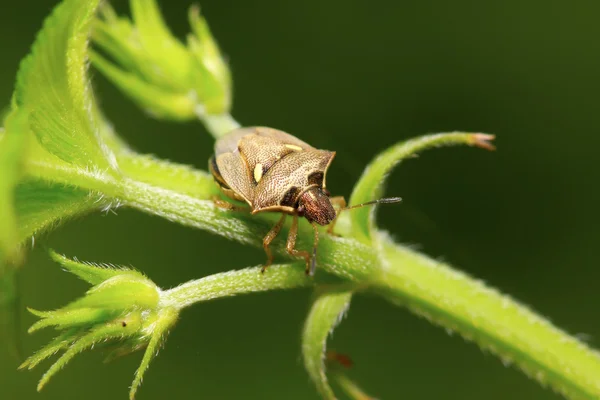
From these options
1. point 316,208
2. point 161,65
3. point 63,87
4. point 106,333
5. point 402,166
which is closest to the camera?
point 106,333

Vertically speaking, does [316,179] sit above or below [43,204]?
below

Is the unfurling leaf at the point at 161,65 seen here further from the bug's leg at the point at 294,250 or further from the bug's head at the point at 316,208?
the bug's leg at the point at 294,250

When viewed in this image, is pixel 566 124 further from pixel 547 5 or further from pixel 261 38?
pixel 261 38

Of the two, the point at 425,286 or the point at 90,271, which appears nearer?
the point at 90,271

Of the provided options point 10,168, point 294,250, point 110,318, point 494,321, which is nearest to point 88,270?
point 110,318

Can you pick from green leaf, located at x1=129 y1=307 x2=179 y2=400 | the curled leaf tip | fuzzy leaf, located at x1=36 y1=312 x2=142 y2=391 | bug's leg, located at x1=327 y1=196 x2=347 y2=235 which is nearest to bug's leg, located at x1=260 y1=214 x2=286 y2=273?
bug's leg, located at x1=327 y1=196 x2=347 y2=235

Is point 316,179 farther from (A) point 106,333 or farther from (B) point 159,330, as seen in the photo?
(A) point 106,333

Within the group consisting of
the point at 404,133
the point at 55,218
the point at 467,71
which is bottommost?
the point at 404,133

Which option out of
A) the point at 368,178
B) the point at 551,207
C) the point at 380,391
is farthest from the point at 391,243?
the point at 551,207
